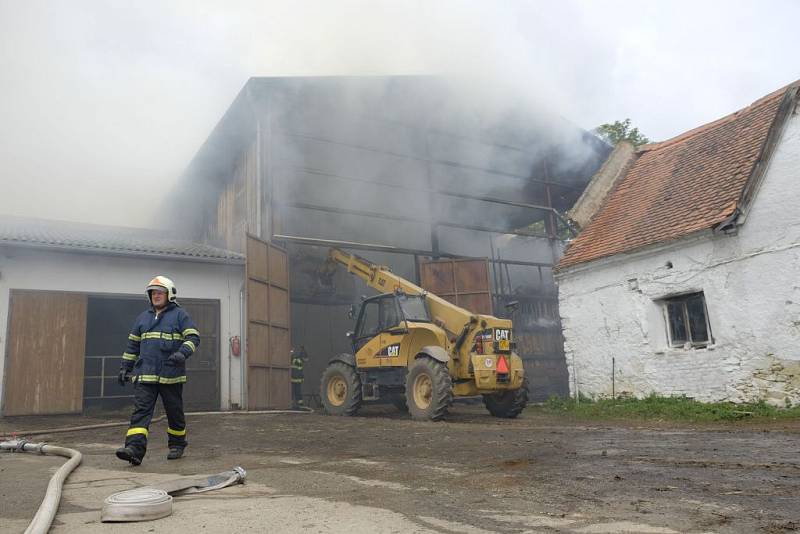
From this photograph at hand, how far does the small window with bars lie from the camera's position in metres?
9.01

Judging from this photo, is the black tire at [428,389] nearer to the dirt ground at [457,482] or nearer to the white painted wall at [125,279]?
the dirt ground at [457,482]

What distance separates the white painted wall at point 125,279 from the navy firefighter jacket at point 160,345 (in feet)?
19.2

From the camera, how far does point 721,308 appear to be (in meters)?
8.60

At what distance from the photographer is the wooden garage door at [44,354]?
912 cm

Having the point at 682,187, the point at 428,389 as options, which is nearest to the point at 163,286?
the point at 428,389

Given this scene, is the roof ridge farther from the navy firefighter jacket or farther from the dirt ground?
the navy firefighter jacket

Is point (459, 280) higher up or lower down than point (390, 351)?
higher up

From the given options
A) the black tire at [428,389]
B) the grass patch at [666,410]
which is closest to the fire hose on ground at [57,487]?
the black tire at [428,389]

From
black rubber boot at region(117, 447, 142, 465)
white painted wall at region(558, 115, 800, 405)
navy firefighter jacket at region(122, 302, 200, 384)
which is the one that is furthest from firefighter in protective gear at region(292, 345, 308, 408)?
black rubber boot at region(117, 447, 142, 465)

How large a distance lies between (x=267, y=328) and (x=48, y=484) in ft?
25.4

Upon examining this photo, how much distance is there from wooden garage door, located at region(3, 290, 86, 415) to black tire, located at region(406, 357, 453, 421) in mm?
5614

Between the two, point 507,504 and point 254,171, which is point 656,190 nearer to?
point 254,171

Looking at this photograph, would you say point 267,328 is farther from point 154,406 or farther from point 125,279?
point 154,406

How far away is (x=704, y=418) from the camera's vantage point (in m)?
7.90
